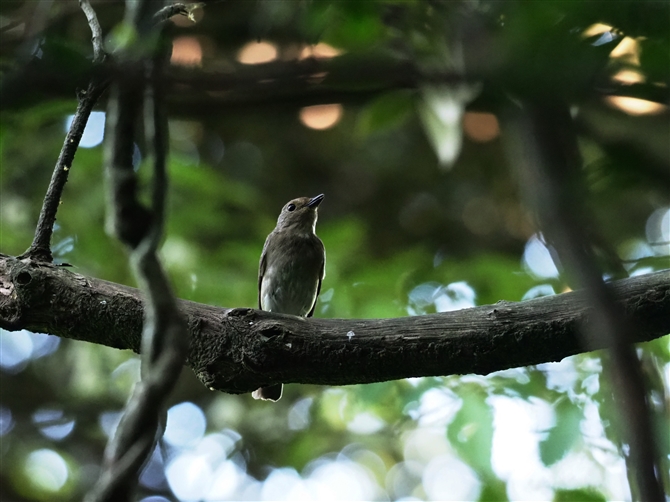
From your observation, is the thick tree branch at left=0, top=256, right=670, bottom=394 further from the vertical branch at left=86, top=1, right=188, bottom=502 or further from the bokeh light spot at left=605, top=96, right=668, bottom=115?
the vertical branch at left=86, top=1, right=188, bottom=502

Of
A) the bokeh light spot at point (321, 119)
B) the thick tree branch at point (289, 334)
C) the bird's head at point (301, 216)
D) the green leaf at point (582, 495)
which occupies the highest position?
the bokeh light spot at point (321, 119)

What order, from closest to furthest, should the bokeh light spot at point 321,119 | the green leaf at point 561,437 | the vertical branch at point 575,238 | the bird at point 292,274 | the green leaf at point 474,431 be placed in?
1. the vertical branch at point 575,238
2. the green leaf at point 561,437
3. the green leaf at point 474,431
4. the bird at point 292,274
5. the bokeh light spot at point 321,119

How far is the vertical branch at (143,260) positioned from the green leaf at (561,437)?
2180 mm

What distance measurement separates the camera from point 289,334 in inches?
98.3

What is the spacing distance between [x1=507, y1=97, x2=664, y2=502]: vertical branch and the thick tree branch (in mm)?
1638

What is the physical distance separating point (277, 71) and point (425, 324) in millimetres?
1665

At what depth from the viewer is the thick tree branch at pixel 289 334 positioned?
232 cm

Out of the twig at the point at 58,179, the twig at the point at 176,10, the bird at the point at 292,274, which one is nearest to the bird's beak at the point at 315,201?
the bird at the point at 292,274

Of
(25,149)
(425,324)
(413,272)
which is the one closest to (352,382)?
(425,324)

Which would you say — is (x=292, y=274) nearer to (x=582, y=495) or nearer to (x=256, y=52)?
(x=256, y=52)

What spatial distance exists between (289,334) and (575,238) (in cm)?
191

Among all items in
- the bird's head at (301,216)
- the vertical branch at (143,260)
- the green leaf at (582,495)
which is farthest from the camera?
the bird's head at (301,216)

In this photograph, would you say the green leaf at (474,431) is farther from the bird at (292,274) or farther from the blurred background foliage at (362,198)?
the bird at (292,274)

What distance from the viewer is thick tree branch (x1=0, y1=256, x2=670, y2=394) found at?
2.32 metres
